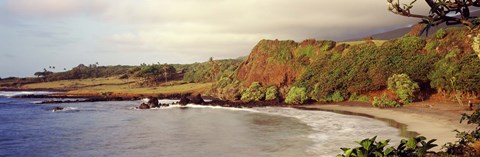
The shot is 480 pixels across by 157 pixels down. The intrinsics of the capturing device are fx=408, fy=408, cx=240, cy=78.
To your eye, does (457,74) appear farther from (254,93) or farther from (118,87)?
(118,87)

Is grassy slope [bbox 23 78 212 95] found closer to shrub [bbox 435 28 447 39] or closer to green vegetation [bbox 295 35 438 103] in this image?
green vegetation [bbox 295 35 438 103]

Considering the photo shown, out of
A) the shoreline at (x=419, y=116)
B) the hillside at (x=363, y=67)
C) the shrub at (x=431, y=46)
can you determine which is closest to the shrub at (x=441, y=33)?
the hillside at (x=363, y=67)

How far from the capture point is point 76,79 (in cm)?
18750

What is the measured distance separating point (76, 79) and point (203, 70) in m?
80.9

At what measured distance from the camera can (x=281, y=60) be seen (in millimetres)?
81375

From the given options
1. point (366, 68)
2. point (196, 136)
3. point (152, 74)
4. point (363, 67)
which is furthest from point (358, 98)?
point (152, 74)

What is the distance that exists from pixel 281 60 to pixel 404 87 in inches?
1264

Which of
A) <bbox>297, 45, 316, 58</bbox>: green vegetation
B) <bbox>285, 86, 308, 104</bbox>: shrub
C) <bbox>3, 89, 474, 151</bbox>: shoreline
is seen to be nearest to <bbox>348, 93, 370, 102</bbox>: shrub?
<bbox>3, 89, 474, 151</bbox>: shoreline

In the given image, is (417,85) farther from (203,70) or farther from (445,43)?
(203,70)

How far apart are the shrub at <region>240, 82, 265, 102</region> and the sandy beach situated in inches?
648

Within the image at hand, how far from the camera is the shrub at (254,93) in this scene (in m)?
75.6

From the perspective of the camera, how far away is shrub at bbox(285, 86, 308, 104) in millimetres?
66562

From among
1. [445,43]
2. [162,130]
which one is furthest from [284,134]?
[445,43]

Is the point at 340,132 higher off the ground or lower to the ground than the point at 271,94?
lower
